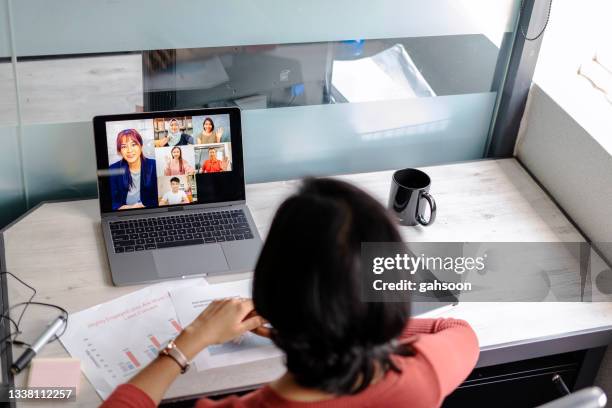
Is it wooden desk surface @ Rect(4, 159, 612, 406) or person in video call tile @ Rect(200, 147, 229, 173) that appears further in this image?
person in video call tile @ Rect(200, 147, 229, 173)

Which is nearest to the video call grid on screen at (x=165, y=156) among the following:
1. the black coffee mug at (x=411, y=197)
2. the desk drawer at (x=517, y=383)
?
the black coffee mug at (x=411, y=197)

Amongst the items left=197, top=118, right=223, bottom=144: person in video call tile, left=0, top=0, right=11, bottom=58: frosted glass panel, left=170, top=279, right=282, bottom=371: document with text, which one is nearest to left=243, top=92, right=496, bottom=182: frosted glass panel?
left=197, top=118, right=223, bottom=144: person in video call tile

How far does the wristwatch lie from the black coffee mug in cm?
68

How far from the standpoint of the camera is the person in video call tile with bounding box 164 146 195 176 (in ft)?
5.33

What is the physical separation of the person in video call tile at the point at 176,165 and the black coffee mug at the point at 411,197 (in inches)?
18.2

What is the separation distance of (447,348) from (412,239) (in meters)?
0.50

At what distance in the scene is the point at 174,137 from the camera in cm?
162

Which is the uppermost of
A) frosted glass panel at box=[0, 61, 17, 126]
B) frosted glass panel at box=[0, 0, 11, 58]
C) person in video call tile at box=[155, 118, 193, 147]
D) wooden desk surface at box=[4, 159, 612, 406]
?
frosted glass panel at box=[0, 0, 11, 58]

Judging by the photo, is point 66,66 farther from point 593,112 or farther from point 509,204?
point 593,112

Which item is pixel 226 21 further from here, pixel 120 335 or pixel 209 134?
pixel 120 335

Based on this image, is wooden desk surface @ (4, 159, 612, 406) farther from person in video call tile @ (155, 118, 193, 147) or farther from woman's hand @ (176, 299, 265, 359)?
person in video call tile @ (155, 118, 193, 147)

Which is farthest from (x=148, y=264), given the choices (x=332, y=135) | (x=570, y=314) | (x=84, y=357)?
(x=570, y=314)

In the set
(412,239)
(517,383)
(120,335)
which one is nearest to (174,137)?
(120,335)

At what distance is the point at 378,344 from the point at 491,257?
77 cm
